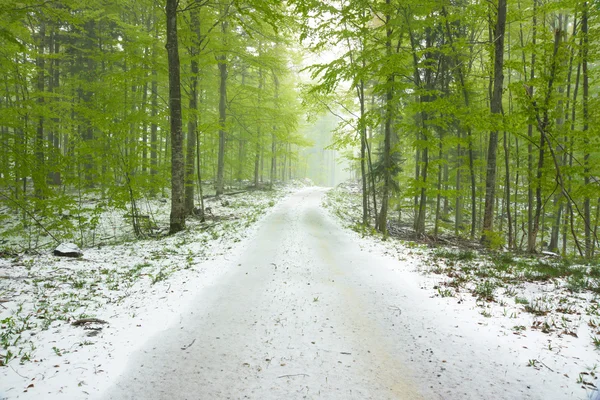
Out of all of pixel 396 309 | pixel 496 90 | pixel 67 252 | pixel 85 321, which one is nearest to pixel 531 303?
pixel 396 309

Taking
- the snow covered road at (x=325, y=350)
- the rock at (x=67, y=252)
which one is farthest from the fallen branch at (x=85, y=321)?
the rock at (x=67, y=252)

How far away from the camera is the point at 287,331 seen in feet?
14.7

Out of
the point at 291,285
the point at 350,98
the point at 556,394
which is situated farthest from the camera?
the point at 350,98

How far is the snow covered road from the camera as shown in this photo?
3.22 m

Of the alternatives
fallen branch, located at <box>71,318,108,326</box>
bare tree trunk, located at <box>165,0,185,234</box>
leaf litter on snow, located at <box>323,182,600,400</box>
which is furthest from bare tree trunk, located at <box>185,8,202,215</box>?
leaf litter on snow, located at <box>323,182,600,400</box>

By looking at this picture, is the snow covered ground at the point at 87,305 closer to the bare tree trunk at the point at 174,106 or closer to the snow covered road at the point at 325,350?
the snow covered road at the point at 325,350

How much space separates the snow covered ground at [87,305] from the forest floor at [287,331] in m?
0.03

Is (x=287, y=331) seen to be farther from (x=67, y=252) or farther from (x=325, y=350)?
(x=67, y=252)

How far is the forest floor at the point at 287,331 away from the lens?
326 cm

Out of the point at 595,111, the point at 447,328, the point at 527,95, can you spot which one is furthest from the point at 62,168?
the point at 595,111

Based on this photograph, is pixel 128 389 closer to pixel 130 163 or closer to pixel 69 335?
pixel 69 335

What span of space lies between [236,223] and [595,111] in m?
14.8

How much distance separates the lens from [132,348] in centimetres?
392

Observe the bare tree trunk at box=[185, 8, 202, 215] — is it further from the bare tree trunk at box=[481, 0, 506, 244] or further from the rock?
the bare tree trunk at box=[481, 0, 506, 244]
